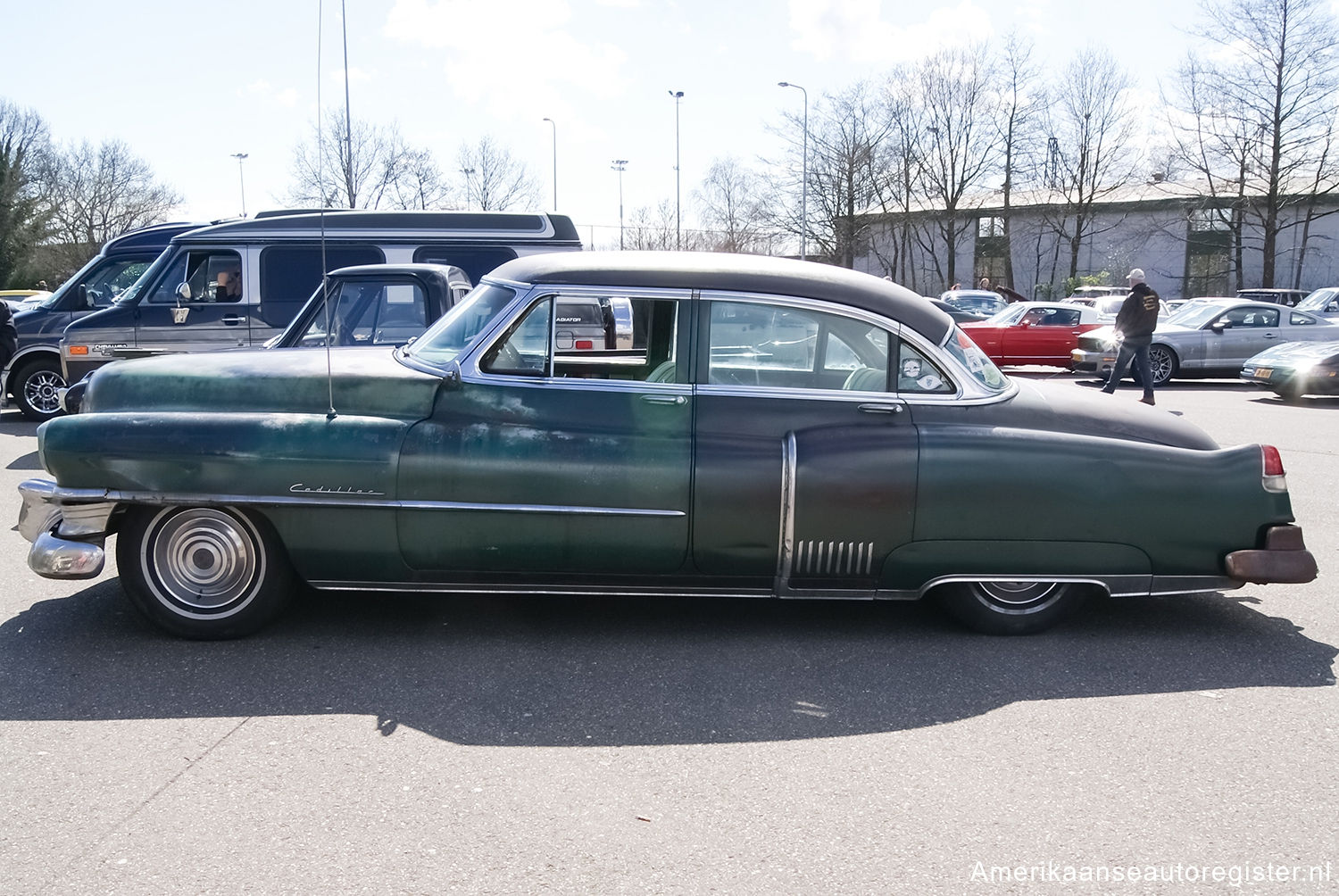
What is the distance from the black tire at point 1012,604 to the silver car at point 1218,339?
48.4 feet

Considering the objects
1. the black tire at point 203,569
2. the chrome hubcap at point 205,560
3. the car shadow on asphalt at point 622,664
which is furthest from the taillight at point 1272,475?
the chrome hubcap at point 205,560

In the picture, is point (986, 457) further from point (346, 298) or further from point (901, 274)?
point (901, 274)

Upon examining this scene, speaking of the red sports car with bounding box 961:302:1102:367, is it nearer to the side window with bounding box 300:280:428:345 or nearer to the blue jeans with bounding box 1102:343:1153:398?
the blue jeans with bounding box 1102:343:1153:398

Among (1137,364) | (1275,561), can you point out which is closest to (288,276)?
(1275,561)

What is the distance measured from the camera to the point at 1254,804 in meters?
3.38

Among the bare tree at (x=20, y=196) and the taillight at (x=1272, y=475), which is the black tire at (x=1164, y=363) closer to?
the taillight at (x=1272, y=475)

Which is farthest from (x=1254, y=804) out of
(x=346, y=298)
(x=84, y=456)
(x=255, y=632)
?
(x=346, y=298)

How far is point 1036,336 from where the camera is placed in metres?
20.3

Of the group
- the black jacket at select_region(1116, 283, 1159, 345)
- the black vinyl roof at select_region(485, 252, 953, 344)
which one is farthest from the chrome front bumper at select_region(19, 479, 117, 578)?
the black jacket at select_region(1116, 283, 1159, 345)

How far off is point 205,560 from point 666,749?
2230 millimetres

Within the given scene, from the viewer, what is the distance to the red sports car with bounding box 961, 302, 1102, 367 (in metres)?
20.2

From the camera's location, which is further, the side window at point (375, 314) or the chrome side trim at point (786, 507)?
the side window at point (375, 314)

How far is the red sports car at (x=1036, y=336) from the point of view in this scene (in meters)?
20.2

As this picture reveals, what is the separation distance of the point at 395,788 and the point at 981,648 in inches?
101
